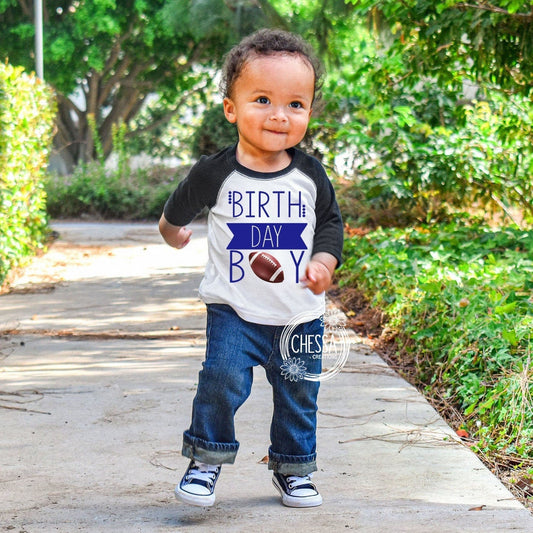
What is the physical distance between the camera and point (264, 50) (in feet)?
9.31

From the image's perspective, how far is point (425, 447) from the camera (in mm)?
3627

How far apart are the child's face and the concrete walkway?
46.9 inches

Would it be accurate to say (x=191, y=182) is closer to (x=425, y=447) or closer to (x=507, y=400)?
(x=425, y=447)

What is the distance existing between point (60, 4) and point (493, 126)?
1499cm

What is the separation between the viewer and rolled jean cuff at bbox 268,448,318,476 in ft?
9.89

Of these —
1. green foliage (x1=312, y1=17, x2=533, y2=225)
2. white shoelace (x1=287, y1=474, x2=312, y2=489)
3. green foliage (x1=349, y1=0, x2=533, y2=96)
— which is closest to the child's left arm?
white shoelace (x1=287, y1=474, x2=312, y2=489)

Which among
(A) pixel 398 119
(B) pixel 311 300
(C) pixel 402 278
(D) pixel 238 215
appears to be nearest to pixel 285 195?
(D) pixel 238 215

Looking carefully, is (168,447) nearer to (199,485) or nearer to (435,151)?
Result: (199,485)

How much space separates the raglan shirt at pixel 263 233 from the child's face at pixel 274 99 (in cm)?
11

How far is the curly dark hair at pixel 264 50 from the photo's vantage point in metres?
2.84

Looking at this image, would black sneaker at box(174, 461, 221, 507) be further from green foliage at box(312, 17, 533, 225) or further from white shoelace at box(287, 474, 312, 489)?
green foliage at box(312, 17, 533, 225)

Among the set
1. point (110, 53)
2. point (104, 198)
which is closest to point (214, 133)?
point (104, 198)

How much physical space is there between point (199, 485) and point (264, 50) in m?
1.37

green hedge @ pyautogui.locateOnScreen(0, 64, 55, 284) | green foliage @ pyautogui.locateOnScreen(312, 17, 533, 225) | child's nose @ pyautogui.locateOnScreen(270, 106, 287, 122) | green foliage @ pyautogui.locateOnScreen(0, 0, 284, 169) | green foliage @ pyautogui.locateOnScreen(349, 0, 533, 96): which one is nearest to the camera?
child's nose @ pyautogui.locateOnScreen(270, 106, 287, 122)
